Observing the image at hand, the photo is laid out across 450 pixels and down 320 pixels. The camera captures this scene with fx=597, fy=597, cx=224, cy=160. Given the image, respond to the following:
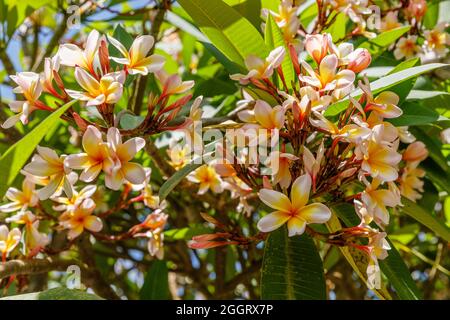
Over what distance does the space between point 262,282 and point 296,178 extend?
185 millimetres

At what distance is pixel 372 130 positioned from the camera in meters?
0.88

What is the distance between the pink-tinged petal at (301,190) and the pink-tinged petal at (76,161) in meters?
0.30

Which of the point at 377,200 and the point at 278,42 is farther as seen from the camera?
the point at 278,42

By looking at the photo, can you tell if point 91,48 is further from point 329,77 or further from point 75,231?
point 75,231

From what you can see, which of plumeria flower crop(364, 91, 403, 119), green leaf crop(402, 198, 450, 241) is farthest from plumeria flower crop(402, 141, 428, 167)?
plumeria flower crop(364, 91, 403, 119)

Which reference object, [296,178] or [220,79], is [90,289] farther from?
[296,178]

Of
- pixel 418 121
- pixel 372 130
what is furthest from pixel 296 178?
pixel 418 121

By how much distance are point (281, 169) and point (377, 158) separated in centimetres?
14

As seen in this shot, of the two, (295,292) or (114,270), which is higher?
(114,270)

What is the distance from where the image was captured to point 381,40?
1.26 m

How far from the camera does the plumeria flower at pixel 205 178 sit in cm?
131

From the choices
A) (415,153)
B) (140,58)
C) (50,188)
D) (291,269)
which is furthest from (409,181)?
(50,188)

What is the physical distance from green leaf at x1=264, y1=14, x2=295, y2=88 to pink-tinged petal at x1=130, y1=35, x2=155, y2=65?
0.71 feet
